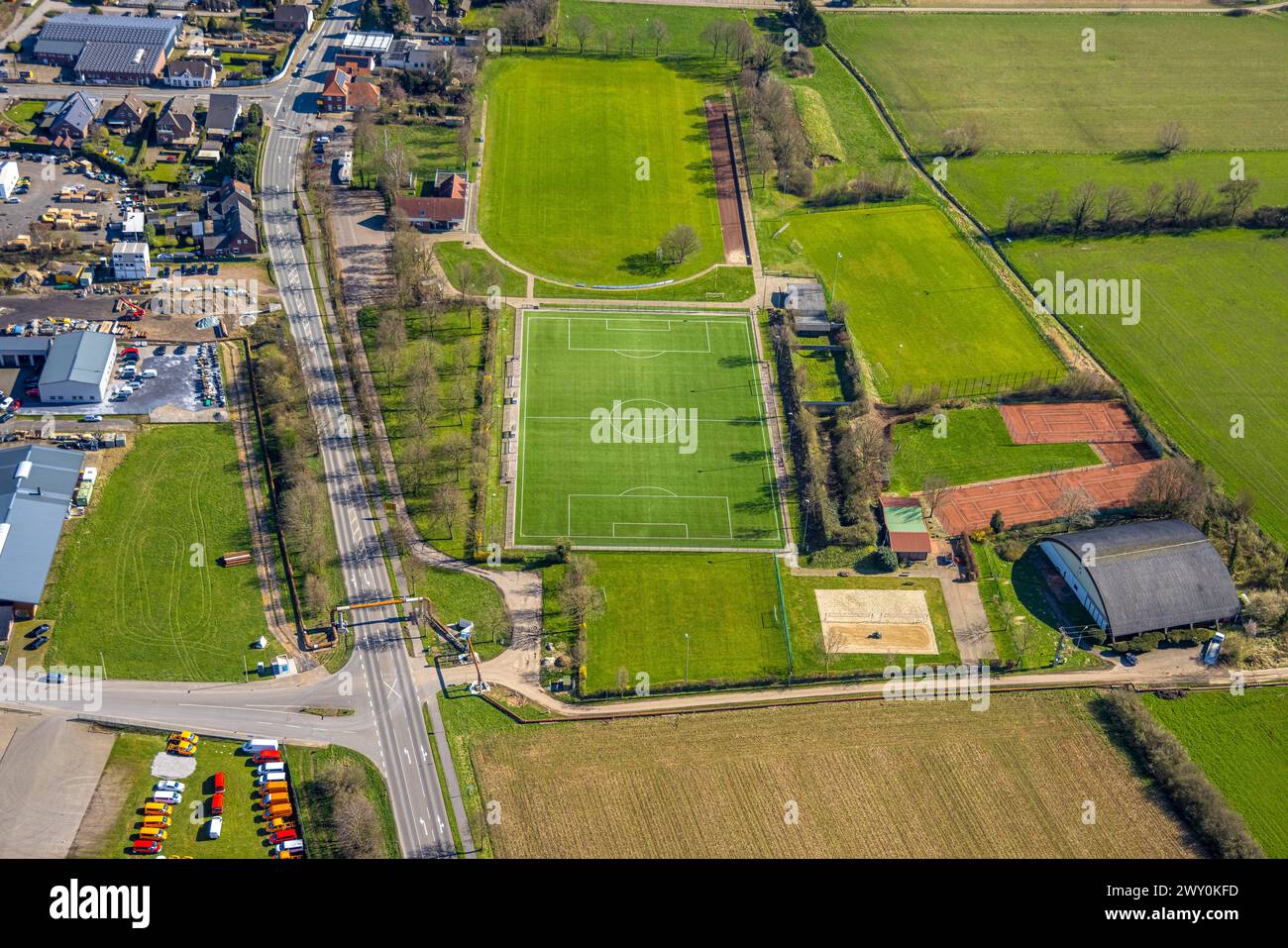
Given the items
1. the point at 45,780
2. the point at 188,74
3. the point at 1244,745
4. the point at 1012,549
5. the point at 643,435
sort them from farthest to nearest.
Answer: the point at 188,74 < the point at 643,435 < the point at 1012,549 < the point at 1244,745 < the point at 45,780

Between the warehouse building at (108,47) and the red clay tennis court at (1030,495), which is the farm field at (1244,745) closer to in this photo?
the red clay tennis court at (1030,495)

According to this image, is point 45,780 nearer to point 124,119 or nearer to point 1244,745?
point 1244,745

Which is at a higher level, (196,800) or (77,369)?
(77,369)

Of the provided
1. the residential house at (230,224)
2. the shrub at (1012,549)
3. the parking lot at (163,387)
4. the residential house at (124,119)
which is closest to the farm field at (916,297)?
the shrub at (1012,549)

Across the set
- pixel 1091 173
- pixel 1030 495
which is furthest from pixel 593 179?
pixel 1030 495

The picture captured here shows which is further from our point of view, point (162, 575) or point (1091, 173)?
point (1091, 173)

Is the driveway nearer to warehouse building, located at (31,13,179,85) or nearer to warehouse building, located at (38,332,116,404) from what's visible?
Result: warehouse building, located at (38,332,116,404)

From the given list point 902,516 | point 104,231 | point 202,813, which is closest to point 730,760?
point 902,516
